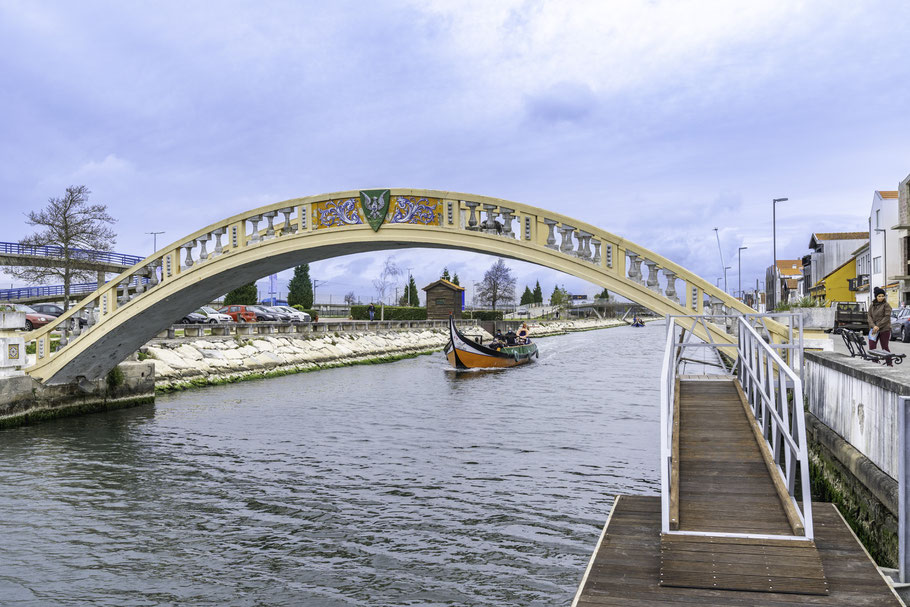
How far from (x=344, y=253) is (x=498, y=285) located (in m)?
110

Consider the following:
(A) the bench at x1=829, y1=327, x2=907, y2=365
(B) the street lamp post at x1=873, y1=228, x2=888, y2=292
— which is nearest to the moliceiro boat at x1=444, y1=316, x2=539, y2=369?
(A) the bench at x1=829, y1=327, x2=907, y2=365

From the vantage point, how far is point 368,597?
7457 mm

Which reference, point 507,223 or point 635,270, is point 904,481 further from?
point 507,223

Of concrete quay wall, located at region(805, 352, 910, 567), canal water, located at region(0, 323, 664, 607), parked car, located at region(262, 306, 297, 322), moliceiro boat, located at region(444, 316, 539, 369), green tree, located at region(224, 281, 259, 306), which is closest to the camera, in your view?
concrete quay wall, located at region(805, 352, 910, 567)

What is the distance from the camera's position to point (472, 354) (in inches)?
1435

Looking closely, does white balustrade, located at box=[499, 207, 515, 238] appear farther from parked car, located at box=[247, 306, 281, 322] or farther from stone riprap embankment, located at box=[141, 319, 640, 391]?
parked car, located at box=[247, 306, 281, 322]

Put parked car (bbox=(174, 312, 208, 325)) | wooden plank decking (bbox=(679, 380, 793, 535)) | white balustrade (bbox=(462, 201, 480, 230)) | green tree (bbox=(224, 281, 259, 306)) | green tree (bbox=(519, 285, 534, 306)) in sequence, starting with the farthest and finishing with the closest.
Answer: green tree (bbox=(519, 285, 534, 306)) < green tree (bbox=(224, 281, 259, 306)) < parked car (bbox=(174, 312, 208, 325)) < white balustrade (bbox=(462, 201, 480, 230)) < wooden plank decking (bbox=(679, 380, 793, 535))

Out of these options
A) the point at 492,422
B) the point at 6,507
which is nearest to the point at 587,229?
the point at 492,422

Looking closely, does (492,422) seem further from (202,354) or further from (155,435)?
(202,354)

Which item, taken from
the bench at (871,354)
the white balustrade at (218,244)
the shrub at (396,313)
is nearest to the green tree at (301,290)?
the shrub at (396,313)

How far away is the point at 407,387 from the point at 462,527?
18.3 meters

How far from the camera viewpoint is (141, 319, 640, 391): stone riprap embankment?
25.8m

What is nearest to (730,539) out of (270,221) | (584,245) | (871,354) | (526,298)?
(871,354)

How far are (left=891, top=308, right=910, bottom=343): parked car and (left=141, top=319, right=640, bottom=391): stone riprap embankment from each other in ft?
78.1
